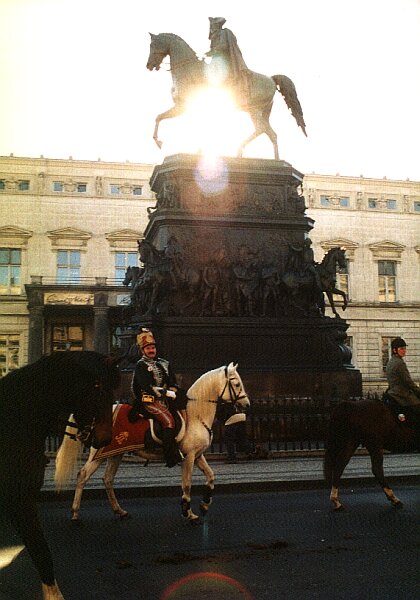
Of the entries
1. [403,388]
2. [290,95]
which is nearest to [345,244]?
[290,95]

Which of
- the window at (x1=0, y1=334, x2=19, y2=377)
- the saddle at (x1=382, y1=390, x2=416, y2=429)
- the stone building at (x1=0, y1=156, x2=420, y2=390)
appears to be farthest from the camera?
the stone building at (x1=0, y1=156, x2=420, y2=390)

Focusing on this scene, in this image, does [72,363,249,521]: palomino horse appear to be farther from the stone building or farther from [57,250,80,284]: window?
[57,250,80,284]: window

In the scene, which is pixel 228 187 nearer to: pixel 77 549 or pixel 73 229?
pixel 77 549

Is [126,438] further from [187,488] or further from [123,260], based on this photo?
[123,260]

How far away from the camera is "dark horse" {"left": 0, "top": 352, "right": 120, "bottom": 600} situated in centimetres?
431

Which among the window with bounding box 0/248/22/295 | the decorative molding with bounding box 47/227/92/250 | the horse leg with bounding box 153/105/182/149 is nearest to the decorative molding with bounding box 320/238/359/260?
the decorative molding with bounding box 47/227/92/250

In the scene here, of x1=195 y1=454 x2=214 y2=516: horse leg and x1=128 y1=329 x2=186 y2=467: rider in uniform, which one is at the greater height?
x1=128 y1=329 x2=186 y2=467: rider in uniform

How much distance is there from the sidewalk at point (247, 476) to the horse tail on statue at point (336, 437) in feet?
6.09

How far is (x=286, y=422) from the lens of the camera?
14406mm

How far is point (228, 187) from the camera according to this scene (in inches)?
720

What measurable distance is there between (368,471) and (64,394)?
8518 millimetres

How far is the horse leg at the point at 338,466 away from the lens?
8.47m

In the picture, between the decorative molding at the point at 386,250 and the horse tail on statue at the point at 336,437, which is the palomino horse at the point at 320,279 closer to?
the horse tail on statue at the point at 336,437

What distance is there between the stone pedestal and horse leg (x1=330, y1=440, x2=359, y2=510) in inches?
278
